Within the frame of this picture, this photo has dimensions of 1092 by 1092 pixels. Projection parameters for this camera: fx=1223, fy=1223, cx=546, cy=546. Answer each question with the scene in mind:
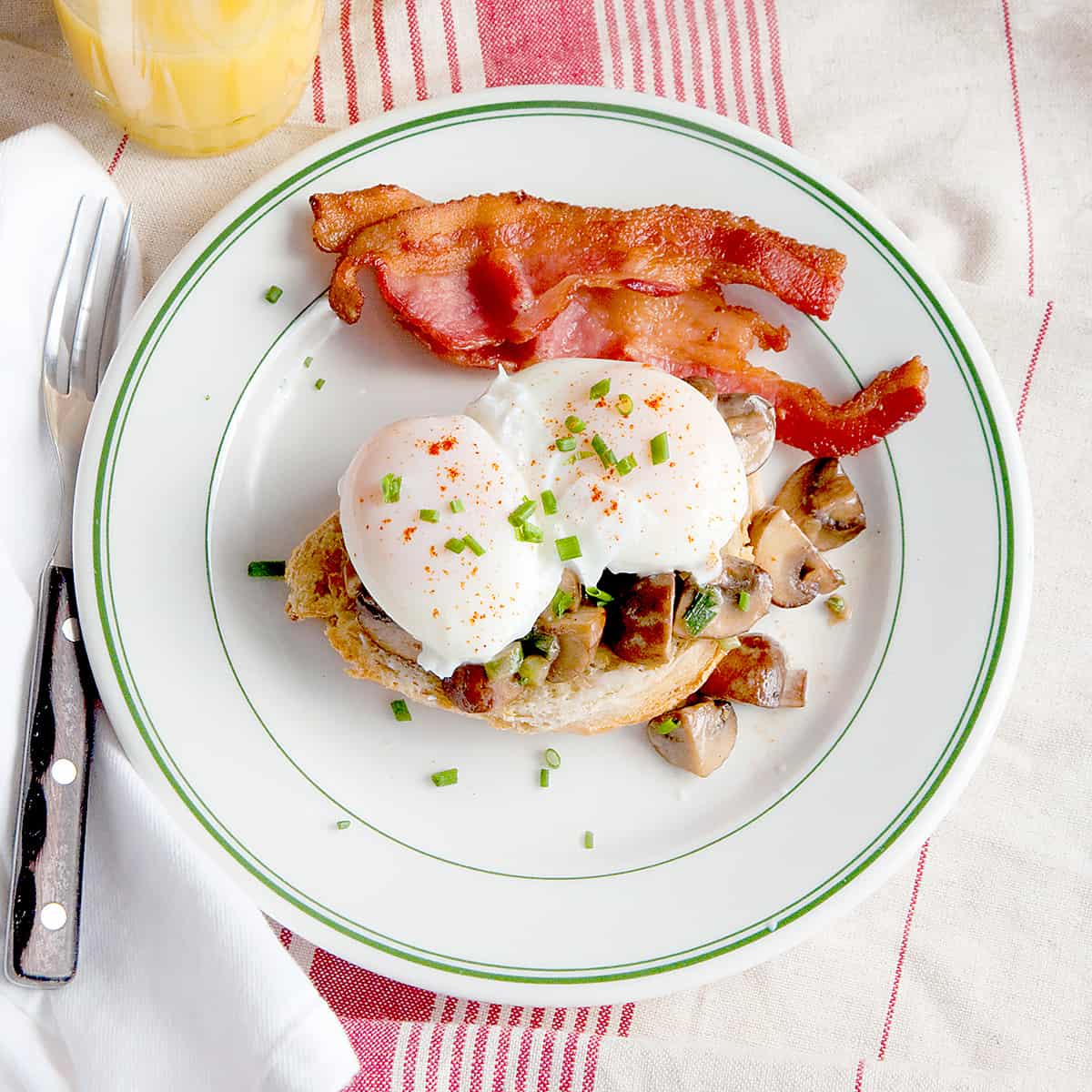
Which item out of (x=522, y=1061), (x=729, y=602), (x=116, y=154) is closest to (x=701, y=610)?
(x=729, y=602)

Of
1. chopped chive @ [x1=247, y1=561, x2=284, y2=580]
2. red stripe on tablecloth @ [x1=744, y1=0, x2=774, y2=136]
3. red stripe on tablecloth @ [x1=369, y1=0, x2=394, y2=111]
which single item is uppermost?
red stripe on tablecloth @ [x1=369, y1=0, x2=394, y2=111]

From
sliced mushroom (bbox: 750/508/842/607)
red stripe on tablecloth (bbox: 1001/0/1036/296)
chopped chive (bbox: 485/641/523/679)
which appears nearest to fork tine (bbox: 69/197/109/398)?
chopped chive (bbox: 485/641/523/679)

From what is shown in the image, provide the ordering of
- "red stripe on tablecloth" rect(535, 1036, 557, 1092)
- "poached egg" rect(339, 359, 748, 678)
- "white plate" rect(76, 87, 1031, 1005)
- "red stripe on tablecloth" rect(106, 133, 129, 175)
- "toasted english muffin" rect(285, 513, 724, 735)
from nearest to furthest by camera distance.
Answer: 1. "poached egg" rect(339, 359, 748, 678)
2. "toasted english muffin" rect(285, 513, 724, 735)
3. "white plate" rect(76, 87, 1031, 1005)
4. "red stripe on tablecloth" rect(535, 1036, 557, 1092)
5. "red stripe on tablecloth" rect(106, 133, 129, 175)

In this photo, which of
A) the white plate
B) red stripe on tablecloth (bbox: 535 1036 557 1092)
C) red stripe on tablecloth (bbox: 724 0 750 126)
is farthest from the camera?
red stripe on tablecloth (bbox: 724 0 750 126)

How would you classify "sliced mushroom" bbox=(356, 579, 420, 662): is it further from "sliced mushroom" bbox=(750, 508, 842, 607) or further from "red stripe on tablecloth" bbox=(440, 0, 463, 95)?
"red stripe on tablecloth" bbox=(440, 0, 463, 95)

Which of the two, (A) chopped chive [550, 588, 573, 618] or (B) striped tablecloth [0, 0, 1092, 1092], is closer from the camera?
(A) chopped chive [550, 588, 573, 618]

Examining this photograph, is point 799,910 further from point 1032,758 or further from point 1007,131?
point 1007,131

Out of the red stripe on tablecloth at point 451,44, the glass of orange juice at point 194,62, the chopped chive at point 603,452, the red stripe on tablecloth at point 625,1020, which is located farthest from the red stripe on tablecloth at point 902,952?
the glass of orange juice at point 194,62
